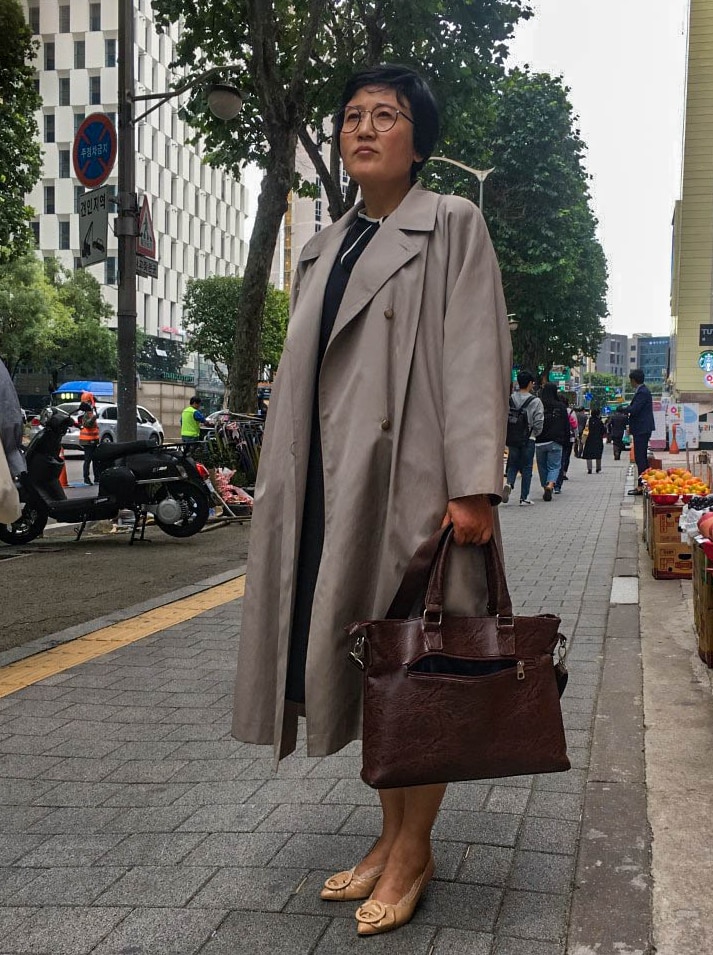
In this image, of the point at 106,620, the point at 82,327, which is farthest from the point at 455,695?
the point at 82,327

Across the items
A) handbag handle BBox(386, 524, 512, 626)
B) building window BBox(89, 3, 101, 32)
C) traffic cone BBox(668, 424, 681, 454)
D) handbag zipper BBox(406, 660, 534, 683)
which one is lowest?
traffic cone BBox(668, 424, 681, 454)

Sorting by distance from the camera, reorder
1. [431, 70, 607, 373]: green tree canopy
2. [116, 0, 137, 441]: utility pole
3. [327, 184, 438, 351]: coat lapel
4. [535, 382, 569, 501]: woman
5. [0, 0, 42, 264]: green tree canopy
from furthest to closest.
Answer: [431, 70, 607, 373]: green tree canopy
[0, 0, 42, 264]: green tree canopy
[535, 382, 569, 501]: woman
[116, 0, 137, 441]: utility pole
[327, 184, 438, 351]: coat lapel

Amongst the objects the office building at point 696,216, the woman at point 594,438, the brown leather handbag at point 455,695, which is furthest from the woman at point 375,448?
the office building at point 696,216

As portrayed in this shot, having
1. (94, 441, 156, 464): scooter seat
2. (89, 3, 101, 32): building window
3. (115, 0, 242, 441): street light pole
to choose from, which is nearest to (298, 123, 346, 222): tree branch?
(115, 0, 242, 441): street light pole

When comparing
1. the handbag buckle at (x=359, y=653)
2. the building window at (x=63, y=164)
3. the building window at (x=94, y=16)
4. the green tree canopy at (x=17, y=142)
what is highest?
the building window at (x=94, y=16)

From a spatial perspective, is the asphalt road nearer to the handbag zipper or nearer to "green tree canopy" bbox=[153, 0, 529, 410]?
the handbag zipper

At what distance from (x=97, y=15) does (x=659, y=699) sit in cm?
7626

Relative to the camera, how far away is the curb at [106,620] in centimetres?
561

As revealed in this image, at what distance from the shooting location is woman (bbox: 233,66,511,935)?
2.46 m

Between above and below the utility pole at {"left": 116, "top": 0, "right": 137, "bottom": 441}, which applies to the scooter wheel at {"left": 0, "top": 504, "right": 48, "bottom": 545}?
below

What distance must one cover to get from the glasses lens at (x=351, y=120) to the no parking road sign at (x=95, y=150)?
9062 mm

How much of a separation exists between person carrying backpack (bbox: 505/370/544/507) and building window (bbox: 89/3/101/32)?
65249mm

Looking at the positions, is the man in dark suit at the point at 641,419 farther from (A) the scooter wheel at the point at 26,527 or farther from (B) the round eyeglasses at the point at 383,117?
(B) the round eyeglasses at the point at 383,117

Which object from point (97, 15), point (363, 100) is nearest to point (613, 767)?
point (363, 100)
